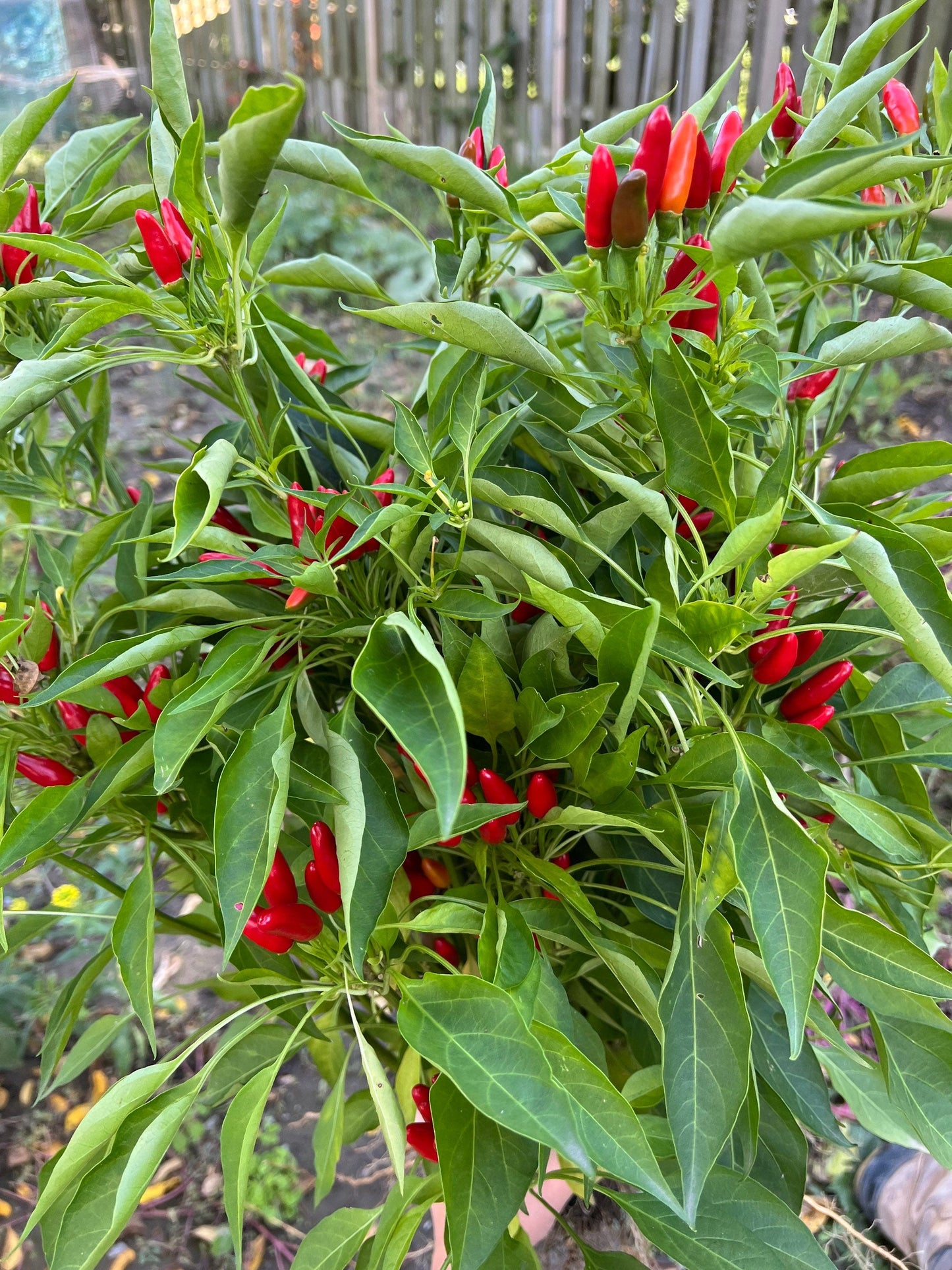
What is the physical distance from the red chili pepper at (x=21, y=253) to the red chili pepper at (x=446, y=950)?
23.0 inches

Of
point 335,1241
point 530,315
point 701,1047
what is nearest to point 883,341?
point 530,315

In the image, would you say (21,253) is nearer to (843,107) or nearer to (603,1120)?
(843,107)

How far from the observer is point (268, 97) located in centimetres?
39

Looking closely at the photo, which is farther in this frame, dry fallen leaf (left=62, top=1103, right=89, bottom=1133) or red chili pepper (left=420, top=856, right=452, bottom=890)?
dry fallen leaf (left=62, top=1103, right=89, bottom=1133)

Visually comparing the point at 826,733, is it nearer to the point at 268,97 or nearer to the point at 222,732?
the point at 222,732

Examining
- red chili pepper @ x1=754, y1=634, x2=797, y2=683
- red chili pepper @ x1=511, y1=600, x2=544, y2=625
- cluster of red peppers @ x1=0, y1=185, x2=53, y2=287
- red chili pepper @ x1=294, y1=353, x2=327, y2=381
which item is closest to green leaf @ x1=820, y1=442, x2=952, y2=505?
red chili pepper @ x1=754, y1=634, x2=797, y2=683

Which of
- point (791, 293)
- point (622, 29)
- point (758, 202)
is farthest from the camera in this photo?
point (622, 29)

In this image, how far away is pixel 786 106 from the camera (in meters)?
0.68

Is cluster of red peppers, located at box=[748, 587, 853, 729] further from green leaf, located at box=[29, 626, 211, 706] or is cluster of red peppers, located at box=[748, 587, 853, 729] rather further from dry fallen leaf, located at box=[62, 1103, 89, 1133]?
dry fallen leaf, located at box=[62, 1103, 89, 1133]

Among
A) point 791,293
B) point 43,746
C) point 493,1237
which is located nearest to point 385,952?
point 493,1237

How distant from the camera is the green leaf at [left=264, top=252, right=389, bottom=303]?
74cm

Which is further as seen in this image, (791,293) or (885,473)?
(791,293)

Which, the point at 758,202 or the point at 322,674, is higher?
the point at 758,202

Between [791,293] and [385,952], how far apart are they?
0.67 metres
